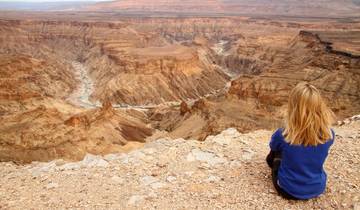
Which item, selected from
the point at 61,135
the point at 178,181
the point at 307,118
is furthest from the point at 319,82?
the point at 307,118

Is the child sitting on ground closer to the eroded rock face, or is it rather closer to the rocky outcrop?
the rocky outcrop

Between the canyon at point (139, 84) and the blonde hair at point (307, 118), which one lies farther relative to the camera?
the canyon at point (139, 84)

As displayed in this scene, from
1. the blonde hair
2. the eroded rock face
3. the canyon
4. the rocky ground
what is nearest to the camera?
the blonde hair

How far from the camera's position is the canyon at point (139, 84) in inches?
1345

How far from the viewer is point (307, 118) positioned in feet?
17.9

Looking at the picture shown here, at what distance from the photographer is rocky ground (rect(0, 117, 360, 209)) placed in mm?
6504

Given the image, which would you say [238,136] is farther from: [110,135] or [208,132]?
[110,135]

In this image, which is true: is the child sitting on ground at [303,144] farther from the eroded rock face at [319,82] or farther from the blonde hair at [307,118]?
the eroded rock face at [319,82]

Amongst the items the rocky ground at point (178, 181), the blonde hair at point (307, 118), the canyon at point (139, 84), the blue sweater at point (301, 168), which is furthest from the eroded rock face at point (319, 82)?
the blonde hair at point (307, 118)

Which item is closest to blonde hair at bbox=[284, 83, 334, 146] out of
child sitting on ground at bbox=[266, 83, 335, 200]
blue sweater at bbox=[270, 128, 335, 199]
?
child sitting on ground at bbox=[266, 83, 335, 200]

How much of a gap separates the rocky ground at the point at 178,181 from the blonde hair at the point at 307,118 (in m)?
1.29

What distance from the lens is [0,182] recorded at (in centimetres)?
827

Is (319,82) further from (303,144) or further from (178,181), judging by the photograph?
(303,144)

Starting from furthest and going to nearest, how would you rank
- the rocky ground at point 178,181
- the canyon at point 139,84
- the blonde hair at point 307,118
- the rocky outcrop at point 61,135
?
the canyon at point 139,84 < the rocky outcrop at point 61,135 < the rocky ground at point 178,181 < the blonde hair at point 307,118
